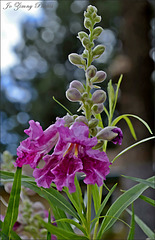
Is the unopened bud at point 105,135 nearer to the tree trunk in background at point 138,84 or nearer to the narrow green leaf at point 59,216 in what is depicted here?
the narrow green leaf at point 59,216

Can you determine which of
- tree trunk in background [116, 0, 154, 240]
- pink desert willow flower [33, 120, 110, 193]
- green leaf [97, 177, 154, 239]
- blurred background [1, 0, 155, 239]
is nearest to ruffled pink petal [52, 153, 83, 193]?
pink desert willow flower [33, 120, 110, 193]

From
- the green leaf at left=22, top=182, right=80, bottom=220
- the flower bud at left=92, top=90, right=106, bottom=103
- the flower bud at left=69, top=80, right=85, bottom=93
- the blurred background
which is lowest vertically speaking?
the green leaf at left=22, top=182, right=80, bottom=220

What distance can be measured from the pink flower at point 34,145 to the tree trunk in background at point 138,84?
6.23 feet

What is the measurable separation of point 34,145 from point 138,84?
216 cm

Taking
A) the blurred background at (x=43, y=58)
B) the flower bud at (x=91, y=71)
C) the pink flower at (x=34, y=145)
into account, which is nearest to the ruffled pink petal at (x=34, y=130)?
the pink flower at (x=34, y=145)

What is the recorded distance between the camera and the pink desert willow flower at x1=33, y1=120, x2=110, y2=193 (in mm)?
389

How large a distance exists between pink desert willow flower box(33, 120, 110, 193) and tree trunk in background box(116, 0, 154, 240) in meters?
1.91

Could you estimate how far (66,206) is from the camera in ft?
1.52

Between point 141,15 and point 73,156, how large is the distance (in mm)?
2431

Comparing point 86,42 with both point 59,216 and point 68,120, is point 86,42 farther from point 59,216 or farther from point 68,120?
point 59,216

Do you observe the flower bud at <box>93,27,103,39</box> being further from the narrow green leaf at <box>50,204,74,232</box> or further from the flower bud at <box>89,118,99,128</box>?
the narrow green leaf at <box>50,204,74,232</box>

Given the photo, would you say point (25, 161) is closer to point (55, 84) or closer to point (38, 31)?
point (55, 84)

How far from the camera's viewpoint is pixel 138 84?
2492mm

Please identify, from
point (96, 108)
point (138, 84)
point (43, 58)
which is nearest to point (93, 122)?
point (96, 108)
